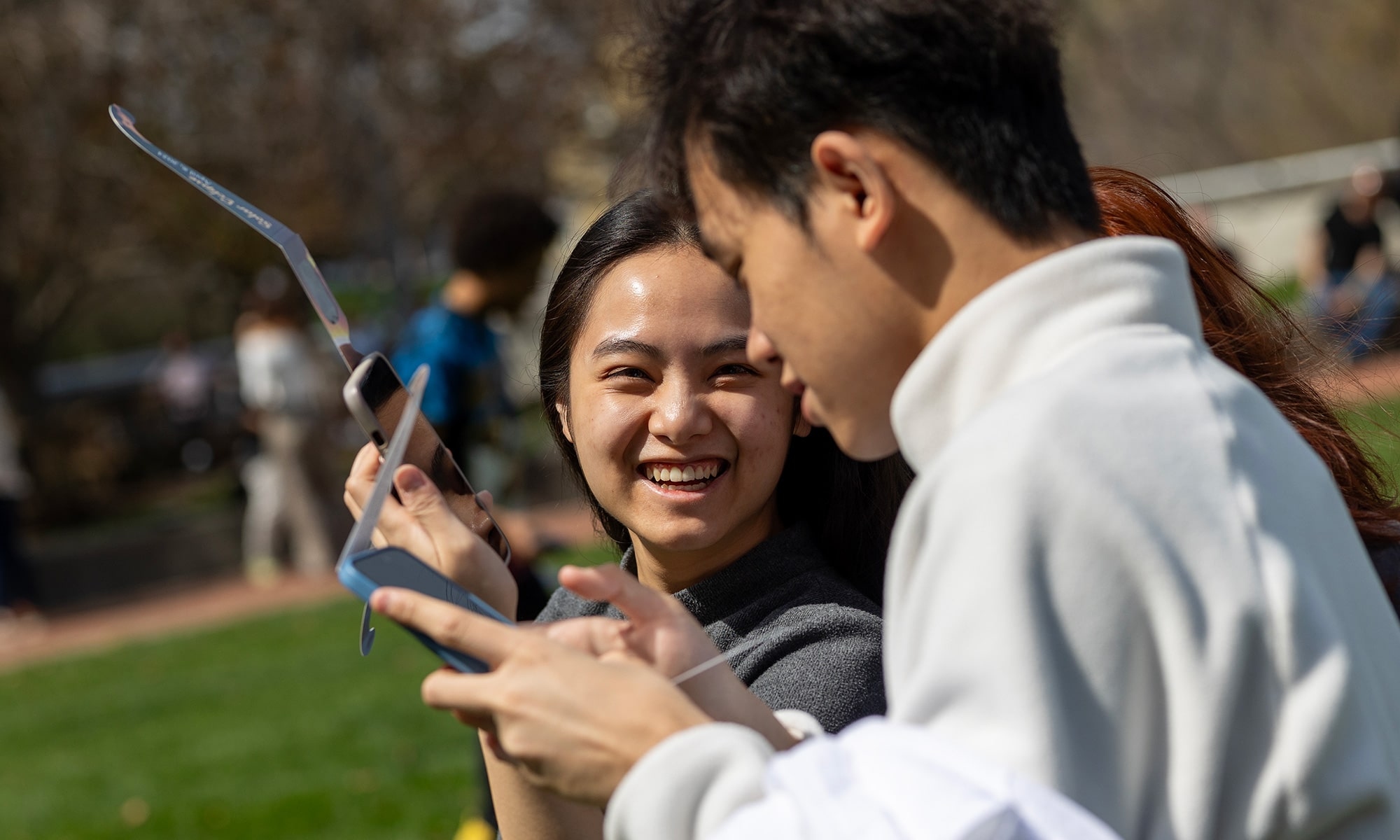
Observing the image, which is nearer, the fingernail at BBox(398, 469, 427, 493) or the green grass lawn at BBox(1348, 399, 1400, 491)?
the fingernail at BBox(398, 469, 427, 493)

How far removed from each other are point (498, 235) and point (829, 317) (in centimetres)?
398

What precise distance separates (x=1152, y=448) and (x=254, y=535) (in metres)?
12.1

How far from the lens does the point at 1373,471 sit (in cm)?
221

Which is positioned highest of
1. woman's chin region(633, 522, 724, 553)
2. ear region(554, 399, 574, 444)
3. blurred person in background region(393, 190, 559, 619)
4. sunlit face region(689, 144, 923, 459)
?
sunlit face region(689, 144, 923, 459)

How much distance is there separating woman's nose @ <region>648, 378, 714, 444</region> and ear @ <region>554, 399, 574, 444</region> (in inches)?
12.5

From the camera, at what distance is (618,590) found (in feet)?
4.48

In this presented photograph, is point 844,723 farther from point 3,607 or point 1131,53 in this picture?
point 1131,53

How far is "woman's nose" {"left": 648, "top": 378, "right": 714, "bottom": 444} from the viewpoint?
211 centimetres

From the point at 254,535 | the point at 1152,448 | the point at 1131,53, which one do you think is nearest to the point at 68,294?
the point at 254,535

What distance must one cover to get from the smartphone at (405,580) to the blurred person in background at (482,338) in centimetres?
330

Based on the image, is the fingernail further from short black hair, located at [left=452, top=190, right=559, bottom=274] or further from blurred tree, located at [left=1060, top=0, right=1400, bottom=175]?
blurred tree, located at [left=1060, top=0, right=1400, bottom=175]

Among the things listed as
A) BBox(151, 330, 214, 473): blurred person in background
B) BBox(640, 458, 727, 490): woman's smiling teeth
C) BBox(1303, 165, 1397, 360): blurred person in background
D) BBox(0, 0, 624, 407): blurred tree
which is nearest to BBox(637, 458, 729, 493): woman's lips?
BBox(640, 458, 727, 490): woman's smiling teeth

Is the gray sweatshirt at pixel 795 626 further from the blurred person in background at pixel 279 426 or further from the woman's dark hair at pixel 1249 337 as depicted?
the blurred person in background at pixel 279 426

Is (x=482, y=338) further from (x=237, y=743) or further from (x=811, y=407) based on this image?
(x=811, y=407)
